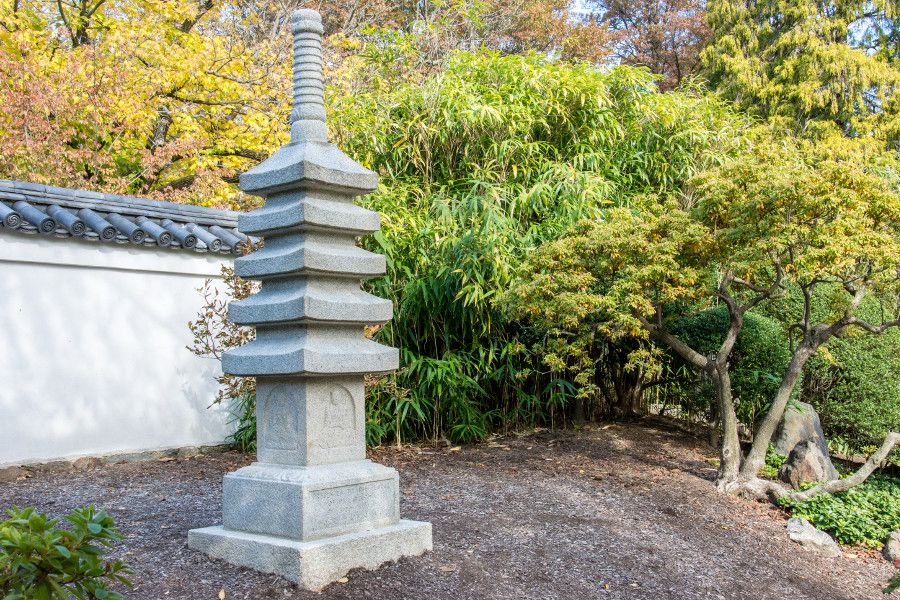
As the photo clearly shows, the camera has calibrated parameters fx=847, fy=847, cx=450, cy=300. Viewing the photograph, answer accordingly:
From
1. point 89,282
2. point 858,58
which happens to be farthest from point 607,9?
point 89,282

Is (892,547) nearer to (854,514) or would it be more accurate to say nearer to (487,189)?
(854,514)

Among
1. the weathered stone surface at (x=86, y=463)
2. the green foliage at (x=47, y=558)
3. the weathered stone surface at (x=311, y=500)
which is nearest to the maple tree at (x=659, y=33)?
the weathered stone surface at (x=86, y=463)

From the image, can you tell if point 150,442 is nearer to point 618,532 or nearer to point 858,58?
point 618,532

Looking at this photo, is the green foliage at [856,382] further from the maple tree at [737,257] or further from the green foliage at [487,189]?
the green foliage at [487,189]

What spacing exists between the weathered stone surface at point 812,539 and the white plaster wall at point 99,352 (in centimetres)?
465

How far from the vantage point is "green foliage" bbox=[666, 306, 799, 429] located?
7.93 metres

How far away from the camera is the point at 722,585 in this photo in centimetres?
451

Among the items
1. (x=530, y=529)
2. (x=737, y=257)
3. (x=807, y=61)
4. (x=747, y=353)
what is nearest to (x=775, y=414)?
(x=737, y=257)

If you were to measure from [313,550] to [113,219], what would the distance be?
13.6ft

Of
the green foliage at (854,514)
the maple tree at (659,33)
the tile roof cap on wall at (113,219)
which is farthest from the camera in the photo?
the maple tree at (659,33)

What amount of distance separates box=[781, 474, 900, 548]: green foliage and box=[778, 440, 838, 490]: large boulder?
0.27 metres

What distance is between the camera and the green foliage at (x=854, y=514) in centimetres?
598

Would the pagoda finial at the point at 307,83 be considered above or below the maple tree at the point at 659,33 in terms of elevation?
below

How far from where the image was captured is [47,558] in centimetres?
252
